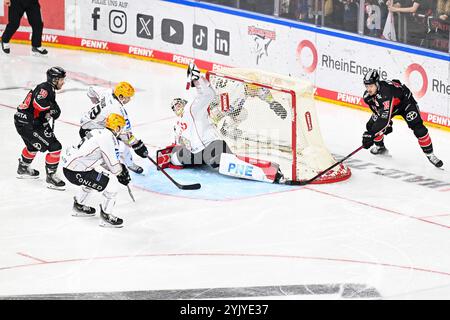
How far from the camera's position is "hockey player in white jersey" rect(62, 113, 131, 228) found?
11.2m

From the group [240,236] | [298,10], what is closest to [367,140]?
[240,236]

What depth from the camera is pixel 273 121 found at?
13.4 meters

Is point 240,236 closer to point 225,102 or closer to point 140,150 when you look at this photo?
point 140,150

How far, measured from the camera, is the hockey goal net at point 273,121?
42.7 feet

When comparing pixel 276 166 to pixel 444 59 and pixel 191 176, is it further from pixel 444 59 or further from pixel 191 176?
pixel 444 59

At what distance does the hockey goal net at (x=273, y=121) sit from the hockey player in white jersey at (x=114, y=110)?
4.21ft

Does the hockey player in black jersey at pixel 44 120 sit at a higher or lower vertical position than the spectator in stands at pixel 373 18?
lower

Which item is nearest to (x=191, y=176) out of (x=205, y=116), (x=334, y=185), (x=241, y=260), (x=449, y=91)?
(x=205, y=116)

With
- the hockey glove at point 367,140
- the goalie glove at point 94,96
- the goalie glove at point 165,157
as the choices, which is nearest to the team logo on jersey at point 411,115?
the hockey glove at point 367,140

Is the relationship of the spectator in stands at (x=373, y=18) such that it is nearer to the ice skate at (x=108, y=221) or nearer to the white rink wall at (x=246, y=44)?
the white rink wall at (x=246, y=44)

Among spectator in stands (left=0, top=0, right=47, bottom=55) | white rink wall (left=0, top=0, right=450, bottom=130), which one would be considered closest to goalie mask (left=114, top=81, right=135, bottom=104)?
white rink wall (left=0, top=0, right=450, bottom=130)

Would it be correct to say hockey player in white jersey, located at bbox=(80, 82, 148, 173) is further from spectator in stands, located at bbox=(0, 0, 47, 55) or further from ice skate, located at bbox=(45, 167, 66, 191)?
spectator in stands, located at bbox=(0, 0, 47, 55)

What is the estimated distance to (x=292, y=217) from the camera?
1189 cm

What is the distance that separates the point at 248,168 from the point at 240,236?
1.73m
